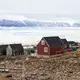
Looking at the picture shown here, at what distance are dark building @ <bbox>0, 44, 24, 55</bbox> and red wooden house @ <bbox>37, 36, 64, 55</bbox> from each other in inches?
364

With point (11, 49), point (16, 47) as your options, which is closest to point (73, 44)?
point (16, 47)

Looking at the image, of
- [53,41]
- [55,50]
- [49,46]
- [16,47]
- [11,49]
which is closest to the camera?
[49,46]

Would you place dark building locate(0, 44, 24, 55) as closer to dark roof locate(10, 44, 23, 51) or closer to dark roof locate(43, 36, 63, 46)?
dark roof locate(10, 44, 23, 51)

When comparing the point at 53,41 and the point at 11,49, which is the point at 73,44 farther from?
the point at 53,41

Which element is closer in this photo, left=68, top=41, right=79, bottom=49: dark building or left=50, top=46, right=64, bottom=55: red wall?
left=50, top=46, right=64, bottom=55: red wall

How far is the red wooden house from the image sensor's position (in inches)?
1620

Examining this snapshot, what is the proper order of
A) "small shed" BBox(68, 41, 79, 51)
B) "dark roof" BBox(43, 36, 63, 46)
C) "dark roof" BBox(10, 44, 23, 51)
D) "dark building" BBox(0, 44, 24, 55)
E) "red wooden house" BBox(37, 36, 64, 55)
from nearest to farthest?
1. "red wooden house" BBox(37, 36, 64, 55)
2. "dark roof" BBox(43, 36, 63, 46)
3. "dark building" BBox(0, 44, 24, 55)
4. "dark roof" BBox(10, 44, 23, 51)
5. "small shed" BBox(68, 41, 79, 51)

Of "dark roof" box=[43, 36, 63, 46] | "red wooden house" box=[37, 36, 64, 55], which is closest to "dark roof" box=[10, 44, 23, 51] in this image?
"red wooden house" box=[37, 36, 64, 55]

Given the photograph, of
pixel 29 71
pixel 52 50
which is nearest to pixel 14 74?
pixel 29 71

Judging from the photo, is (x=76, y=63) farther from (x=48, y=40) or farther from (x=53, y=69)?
(x=48, y=40)

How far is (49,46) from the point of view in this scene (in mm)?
40938

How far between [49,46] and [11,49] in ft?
38.7

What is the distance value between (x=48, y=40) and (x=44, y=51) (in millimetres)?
1646

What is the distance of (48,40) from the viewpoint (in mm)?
41875
